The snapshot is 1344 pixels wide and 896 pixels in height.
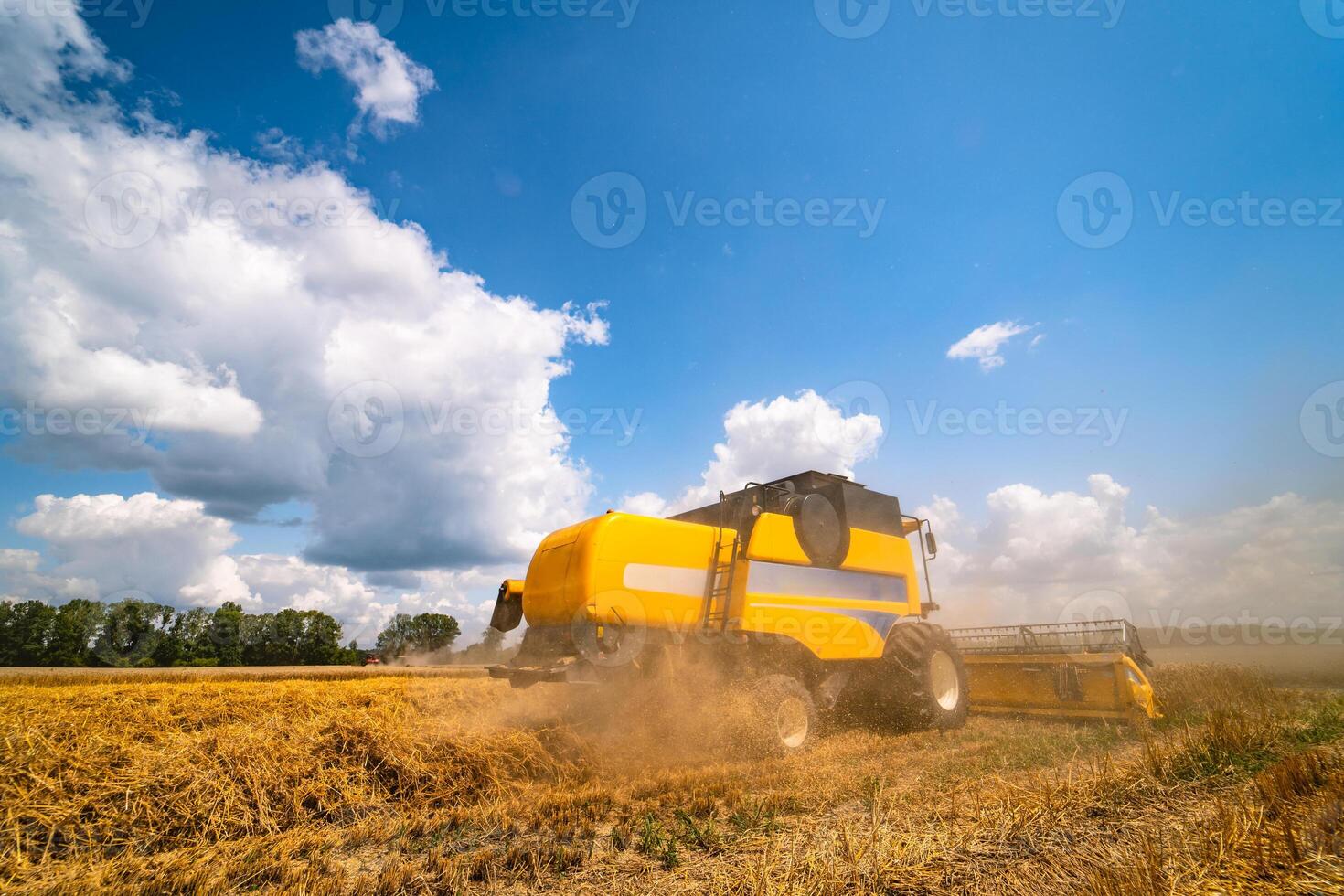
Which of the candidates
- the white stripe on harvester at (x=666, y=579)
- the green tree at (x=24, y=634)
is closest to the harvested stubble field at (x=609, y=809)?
the white stripe on harvester at (x=666, y=579)

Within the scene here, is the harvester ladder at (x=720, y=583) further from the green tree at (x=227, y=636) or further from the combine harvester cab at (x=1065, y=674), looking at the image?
the green tree at (x=227, y=636)

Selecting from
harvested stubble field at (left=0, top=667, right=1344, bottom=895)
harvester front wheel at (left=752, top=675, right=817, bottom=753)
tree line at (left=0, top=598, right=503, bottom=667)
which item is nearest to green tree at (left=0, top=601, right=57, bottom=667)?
tree line at (left=0, top=598, right=503, bottom=667)

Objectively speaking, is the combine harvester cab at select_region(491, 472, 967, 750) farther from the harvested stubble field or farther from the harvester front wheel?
the harvested stubble field

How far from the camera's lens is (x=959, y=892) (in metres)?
2.57

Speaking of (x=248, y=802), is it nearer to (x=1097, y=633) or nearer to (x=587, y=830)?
(x=587, y=830)

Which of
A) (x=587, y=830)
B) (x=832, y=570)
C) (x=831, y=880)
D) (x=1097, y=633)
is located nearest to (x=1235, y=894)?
(x=831, y=880)

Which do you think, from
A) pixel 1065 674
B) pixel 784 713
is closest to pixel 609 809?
pixel 784 713

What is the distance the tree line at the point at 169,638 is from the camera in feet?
153

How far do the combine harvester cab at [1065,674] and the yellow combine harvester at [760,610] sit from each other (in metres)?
1.25

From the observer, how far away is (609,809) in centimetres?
427

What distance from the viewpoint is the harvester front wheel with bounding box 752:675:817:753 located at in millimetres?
6172

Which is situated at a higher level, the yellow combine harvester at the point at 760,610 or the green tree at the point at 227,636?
the yellow combine harvester at the point at 760,610

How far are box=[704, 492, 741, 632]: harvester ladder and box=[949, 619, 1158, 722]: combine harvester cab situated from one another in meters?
5.78

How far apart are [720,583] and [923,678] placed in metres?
3.49
